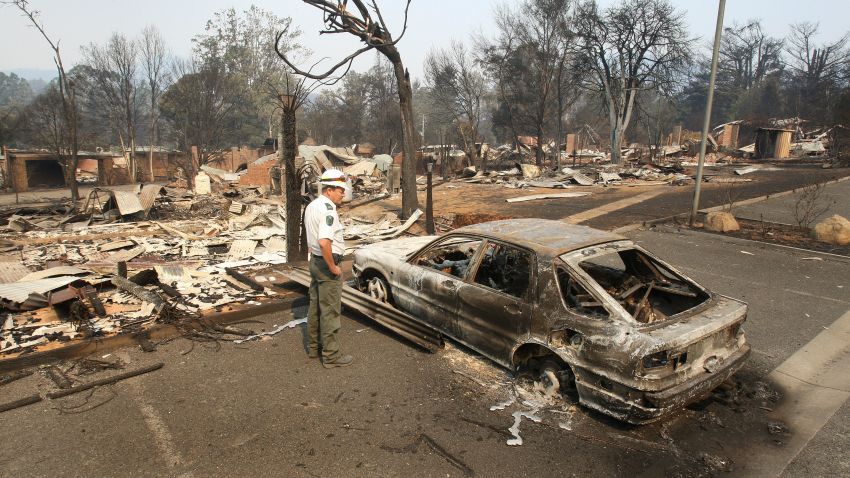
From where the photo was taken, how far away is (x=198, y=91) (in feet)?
109

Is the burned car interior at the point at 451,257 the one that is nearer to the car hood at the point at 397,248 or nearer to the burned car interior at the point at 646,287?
the car hood at the point at 397,248

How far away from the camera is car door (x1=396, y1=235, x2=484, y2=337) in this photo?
4918mm

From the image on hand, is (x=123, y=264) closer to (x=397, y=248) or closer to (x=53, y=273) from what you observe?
(x=53, y=273)

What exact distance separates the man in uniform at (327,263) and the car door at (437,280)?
923 millimetres

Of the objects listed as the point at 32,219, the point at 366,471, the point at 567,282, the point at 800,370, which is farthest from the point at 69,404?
the point at 32,219

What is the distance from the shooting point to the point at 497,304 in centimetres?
439

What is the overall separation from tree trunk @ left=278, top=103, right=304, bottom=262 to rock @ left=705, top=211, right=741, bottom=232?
8.98 meters

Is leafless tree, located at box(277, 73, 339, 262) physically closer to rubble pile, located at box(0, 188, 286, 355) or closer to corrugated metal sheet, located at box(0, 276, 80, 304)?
rubble pile, located at box(0, 188, 286, 355)

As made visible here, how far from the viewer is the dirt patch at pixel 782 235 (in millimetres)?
9305

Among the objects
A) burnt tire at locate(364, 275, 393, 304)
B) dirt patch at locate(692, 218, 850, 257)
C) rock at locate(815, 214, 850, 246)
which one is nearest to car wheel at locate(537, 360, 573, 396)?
burnt tire at locate(364, 275, 393, 304)

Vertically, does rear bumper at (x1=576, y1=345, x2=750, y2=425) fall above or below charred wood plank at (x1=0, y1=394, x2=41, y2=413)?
above

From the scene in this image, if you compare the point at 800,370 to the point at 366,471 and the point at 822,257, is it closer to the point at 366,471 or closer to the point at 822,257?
the point at 366,471

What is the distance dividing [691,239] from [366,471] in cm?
945

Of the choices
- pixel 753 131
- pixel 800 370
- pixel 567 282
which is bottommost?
pixel 800 370
